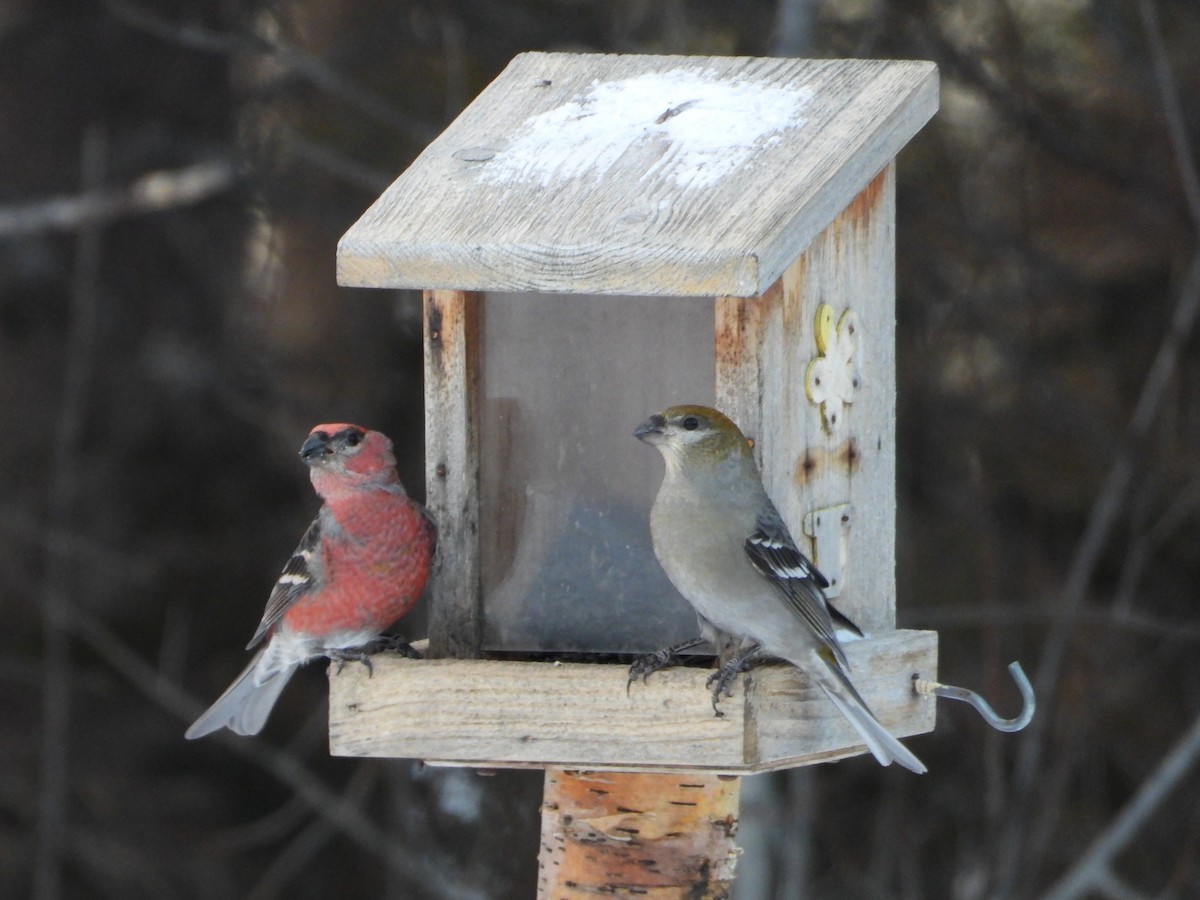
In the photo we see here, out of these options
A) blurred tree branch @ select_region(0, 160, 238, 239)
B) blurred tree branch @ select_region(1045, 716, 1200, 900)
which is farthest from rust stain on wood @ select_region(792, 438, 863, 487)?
blurred tree branch @ select_region(0, 160, 238, 239)

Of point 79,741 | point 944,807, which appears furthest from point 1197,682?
point 79,741

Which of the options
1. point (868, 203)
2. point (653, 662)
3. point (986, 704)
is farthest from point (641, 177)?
point (986, 704)

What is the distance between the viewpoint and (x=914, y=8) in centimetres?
583

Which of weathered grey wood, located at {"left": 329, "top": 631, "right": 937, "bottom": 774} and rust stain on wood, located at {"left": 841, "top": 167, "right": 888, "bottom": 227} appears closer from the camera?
weathered grey wood, located at {"left": 329, "top": 631, "right": 937, "bottom": 774}

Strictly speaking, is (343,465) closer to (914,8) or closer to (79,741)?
(914,8)

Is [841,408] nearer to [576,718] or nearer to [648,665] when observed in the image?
[648,665]

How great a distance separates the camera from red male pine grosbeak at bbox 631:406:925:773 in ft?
10.4

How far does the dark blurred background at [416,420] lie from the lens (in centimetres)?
593

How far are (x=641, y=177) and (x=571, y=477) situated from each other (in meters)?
0.61

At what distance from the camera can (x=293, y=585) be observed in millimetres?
3771

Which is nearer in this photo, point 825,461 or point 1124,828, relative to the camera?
point 825,461

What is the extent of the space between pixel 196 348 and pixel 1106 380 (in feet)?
10.9

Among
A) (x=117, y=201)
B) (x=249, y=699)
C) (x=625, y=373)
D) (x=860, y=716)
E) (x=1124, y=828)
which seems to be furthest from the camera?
(x=117, y=201)

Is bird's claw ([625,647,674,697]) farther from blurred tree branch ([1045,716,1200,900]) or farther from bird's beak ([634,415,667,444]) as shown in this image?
blurred tree branch ([1045,716,1200,900])
